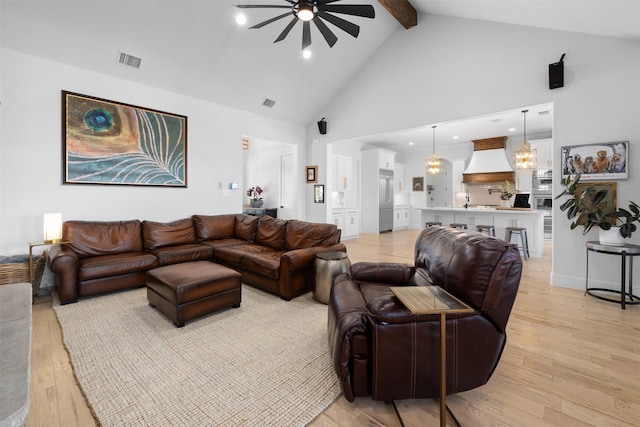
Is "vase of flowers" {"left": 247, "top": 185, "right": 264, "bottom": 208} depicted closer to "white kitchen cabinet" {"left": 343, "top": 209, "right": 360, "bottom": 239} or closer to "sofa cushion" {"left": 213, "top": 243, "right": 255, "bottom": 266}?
"white kitchen cabinet" {"left": 343, "top": 209, "right": 360, "bottom": 239}

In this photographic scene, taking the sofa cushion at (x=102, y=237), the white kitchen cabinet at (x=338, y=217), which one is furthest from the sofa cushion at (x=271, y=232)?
the white kitchen cabinet at (x=338, y=217)

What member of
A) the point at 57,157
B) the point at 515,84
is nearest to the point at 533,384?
the point at 515,84

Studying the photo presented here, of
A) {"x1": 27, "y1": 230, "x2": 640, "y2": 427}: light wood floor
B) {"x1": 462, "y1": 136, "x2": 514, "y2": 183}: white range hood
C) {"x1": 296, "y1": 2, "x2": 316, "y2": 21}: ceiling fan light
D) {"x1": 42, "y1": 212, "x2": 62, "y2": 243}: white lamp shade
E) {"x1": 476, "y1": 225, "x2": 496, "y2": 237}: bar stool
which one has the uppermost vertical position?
{"x1": 296, "y1": 2, "x2": 316, "y2": 21}: ceiling fan light

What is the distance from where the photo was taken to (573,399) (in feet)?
5.67

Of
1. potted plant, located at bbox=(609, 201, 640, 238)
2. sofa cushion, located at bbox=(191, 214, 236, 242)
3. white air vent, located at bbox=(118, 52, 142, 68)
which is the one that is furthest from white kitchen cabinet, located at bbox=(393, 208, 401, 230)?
white air vent, located at bbox=(118, 52, 142, 68)

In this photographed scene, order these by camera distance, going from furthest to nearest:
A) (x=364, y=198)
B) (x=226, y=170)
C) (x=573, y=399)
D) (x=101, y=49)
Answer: (x=364, y=198)
(x=226, y=170)
(x=101, y=49)
(x=573, y=399)

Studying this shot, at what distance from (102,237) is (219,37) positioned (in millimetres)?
3321

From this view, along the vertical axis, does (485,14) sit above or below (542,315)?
above

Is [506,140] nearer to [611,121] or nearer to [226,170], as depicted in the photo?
[611,121]

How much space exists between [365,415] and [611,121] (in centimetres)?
441

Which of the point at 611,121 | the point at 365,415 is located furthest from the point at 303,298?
the point at 611,121

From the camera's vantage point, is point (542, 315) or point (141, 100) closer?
point (542, 315)

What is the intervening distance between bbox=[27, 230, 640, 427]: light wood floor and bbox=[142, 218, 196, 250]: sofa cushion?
145cm

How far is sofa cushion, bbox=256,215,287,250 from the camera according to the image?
4.32m
